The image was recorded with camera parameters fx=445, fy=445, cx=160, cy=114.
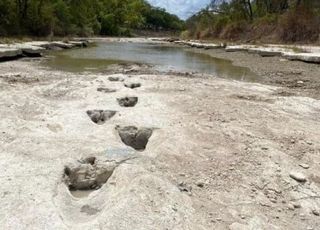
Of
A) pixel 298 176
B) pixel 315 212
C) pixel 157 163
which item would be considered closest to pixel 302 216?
pixel 315 212

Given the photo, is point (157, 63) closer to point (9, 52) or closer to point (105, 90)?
point (9, 52)

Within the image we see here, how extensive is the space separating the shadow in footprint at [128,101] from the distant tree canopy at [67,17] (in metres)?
31.0

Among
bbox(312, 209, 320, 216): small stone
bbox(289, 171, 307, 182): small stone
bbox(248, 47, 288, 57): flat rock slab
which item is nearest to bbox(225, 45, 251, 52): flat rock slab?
bbox(248, 47, 288, 57): flat rock slab

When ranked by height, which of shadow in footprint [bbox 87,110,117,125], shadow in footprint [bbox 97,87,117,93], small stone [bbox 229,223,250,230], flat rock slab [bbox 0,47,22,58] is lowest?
flat rock slab [bbox 0,47,22,58]

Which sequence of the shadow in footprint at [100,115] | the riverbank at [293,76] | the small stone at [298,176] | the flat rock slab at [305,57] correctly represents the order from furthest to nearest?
the flat rock slab at [305,57] → the riverbank at [293,76] → the shadow in footprint at [100,115] → the small stone at [298,176]

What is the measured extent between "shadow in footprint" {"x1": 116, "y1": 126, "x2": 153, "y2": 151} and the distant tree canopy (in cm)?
3331

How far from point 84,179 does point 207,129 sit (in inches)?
103

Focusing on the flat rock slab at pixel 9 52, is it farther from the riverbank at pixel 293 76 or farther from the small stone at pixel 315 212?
the small stone at pixel 315 212

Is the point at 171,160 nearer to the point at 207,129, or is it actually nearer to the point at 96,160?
the point at 96,160

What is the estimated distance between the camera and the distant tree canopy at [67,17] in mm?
41287

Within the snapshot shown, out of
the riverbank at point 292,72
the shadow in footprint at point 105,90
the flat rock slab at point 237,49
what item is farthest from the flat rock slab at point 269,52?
the shadow in footprint at point 105,90

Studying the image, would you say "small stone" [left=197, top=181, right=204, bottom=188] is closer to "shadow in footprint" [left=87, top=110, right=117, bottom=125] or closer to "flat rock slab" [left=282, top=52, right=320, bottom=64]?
"shadow in footprint" [left=87, top=110, right=117, bottom=125]

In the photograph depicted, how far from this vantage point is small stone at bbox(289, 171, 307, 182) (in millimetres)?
5496

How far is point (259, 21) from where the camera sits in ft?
144
